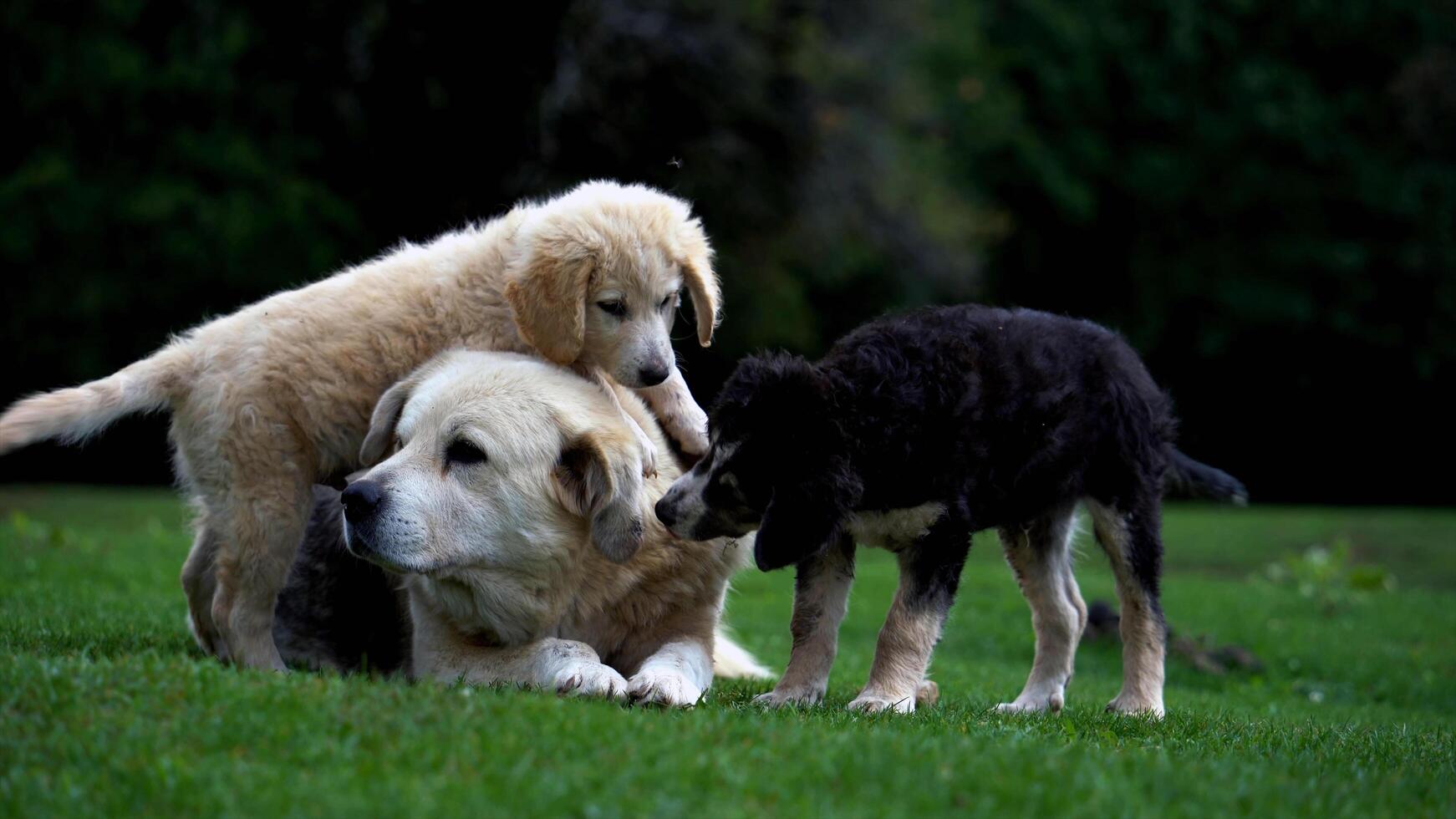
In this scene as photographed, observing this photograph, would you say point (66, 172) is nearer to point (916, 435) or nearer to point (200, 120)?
point (200, 120)

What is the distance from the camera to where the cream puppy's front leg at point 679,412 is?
7008 mm

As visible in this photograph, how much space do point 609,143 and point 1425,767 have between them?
62.2 ft

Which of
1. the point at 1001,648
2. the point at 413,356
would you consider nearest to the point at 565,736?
the point at 413,356

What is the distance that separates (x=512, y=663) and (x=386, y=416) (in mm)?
1184

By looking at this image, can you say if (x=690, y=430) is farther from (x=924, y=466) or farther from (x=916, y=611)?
(x=916, y=611)

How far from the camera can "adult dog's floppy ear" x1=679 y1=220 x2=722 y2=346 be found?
751 centimetres

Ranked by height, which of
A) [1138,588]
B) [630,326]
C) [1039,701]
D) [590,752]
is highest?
[630,326]

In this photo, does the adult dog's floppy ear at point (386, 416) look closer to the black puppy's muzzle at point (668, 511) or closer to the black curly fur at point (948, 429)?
the black puppy's muzzle at point (668, 511)

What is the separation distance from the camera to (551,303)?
22.3 ft

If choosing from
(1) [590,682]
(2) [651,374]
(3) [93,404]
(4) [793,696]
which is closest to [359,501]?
(1) [590,682]

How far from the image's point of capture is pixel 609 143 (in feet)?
75.4

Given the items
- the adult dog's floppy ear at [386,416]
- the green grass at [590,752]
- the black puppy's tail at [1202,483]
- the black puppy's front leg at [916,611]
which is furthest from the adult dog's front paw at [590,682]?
the black puppy's tail at [1202,483]

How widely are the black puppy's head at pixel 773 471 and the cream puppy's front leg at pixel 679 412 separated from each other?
0.96 metres

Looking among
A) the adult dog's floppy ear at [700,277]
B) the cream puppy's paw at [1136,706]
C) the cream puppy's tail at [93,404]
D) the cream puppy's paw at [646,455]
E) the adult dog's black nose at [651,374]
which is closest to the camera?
the cream puppy's tail at [93,404]
